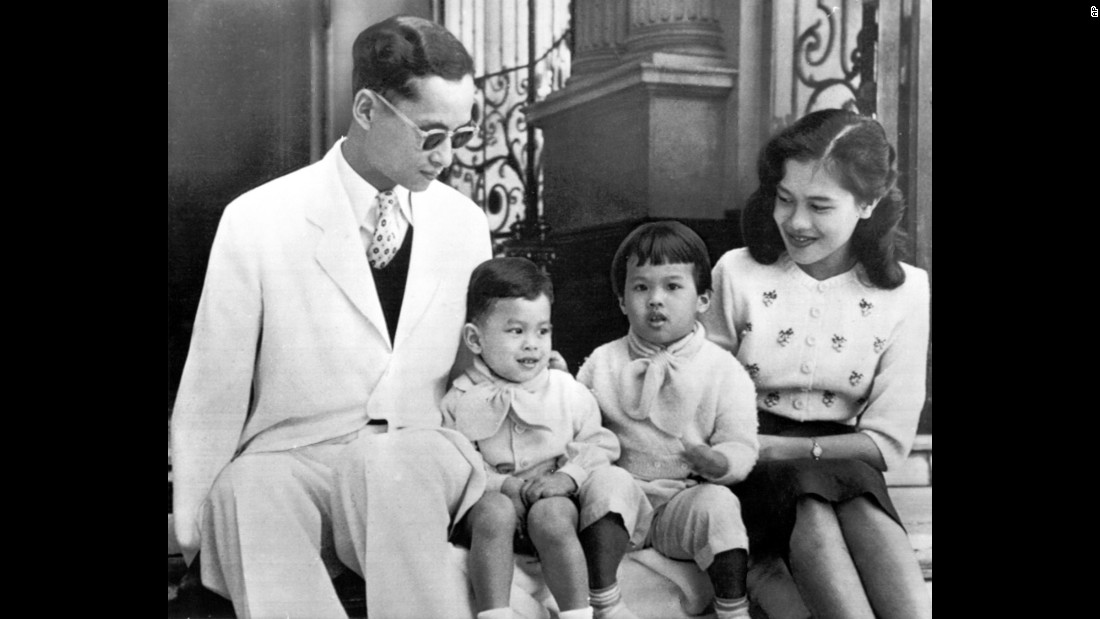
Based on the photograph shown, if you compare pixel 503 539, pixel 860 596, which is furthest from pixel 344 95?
pixel 860 596

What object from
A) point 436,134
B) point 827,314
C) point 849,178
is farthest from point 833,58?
point 436,134

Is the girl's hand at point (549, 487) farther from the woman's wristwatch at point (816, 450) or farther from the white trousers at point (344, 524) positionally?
the woman's wristwatch at point (816, 450)

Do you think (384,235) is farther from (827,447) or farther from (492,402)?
(827,447)

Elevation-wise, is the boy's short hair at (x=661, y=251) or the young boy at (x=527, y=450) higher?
the boy's short hair at (x=661, y=251)

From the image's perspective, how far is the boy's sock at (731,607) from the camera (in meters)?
4.54

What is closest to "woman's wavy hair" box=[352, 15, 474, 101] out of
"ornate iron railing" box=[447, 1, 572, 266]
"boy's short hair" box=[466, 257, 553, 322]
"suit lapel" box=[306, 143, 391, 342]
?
"ornate iron railing" box=[447, 1, 572, 266]

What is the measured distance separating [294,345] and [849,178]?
1907 millimetres

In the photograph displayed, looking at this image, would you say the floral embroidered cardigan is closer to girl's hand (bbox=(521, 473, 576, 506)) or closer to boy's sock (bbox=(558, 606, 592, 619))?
girl's hand (bbox=(521, 473, 576, 506))

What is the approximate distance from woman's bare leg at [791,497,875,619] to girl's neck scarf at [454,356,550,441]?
2.96 ft

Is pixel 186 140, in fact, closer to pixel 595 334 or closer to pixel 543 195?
pixel 543 195

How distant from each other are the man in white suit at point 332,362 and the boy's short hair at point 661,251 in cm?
52

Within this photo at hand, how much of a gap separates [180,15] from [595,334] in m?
1.71

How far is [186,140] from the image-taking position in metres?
4.66

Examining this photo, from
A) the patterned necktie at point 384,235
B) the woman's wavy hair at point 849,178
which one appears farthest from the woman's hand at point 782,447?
the patterned necktie at point 384,235
